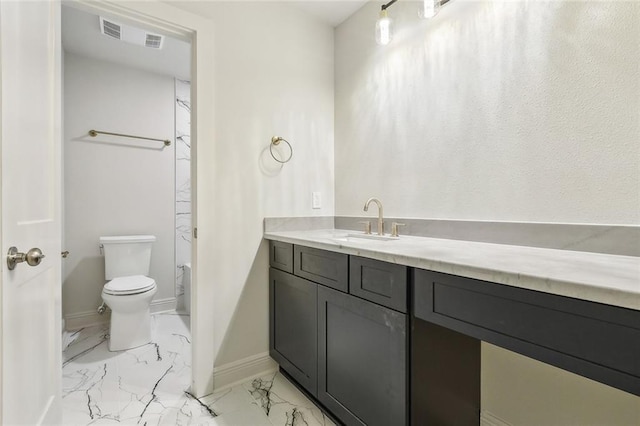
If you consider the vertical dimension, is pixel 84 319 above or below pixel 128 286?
below

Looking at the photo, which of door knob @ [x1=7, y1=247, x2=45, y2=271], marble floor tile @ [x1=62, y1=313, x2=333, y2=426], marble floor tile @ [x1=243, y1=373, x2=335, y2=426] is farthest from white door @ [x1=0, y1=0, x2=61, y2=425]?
marble floor tile @ [x1=243, y1=373, x2=335, y2=426]

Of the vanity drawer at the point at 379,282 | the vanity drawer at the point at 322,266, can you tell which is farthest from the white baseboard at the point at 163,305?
the vanity drawer at the point at 379,282

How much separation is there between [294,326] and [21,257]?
121cm

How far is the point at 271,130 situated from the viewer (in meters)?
1.98

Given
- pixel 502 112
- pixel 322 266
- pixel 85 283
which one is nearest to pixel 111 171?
pixel 85 283

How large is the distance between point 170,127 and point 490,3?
2.85 m

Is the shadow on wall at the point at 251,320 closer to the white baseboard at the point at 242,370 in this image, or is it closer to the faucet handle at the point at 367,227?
the white baseboard at the point at 242,370

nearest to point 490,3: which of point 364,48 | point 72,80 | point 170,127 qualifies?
point 364,48

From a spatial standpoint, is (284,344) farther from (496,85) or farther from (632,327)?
(496,85)

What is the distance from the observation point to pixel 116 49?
2578 millimetres

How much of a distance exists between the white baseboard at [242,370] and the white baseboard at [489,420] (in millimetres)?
1179

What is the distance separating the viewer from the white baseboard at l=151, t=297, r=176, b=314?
3.00 metres

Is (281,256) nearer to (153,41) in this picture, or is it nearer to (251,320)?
(251,320)

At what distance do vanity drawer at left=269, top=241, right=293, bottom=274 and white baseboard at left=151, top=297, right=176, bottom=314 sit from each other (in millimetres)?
1714
